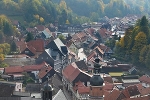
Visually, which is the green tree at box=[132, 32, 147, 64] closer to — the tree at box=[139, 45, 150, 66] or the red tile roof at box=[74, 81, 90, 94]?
the tree at box=[139, 45, 150, 66]

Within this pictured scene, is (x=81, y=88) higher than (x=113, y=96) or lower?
lower

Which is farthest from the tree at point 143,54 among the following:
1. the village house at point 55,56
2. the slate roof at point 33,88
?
the slate roof at point 33,88

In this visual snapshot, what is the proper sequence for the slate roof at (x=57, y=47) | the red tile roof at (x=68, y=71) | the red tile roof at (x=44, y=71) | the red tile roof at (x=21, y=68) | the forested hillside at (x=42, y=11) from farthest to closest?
the forested hillside at (x=42, y=11) < the slate roof at (x=57, y=47) < the red tile roof at (x=21, y=68) < the red tile roof at (x=44, y=71) < the red tile roof at (x=68, y=71)

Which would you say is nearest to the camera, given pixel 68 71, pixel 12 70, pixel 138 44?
pixel 68 71

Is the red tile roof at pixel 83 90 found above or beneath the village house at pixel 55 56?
beneath

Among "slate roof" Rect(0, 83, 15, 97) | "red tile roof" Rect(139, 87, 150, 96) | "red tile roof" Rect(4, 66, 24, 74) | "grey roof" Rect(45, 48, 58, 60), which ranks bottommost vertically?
"red tile roof" Rect(139, 87, 150, 96)

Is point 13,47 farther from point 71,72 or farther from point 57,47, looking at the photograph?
point 71,72

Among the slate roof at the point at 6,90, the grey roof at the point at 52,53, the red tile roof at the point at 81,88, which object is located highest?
the grey roof at the point at 52,53

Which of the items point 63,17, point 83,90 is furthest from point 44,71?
point 63,17

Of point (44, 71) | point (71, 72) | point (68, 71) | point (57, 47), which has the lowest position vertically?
point (44, 71)

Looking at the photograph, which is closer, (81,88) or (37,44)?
(81,88)

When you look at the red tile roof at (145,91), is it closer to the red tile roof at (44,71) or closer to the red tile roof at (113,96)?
the red tile roof at (113,96)

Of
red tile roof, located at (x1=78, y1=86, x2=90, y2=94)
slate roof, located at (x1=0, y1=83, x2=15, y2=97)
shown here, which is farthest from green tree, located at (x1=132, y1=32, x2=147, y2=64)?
slate roof, located at (x1=0, y1=83, x2=15, y2=97)
